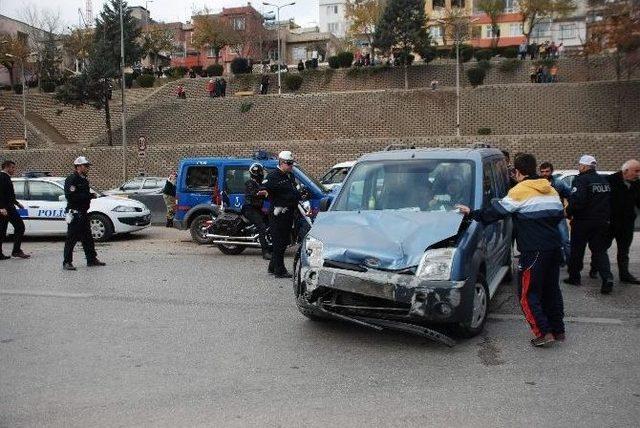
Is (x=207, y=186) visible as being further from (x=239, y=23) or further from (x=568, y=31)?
(x=568, y=31)

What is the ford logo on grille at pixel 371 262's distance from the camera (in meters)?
6.09

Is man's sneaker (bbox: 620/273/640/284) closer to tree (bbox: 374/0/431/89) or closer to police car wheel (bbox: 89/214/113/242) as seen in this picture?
police car wheel (bbox: 89/214/113/242)

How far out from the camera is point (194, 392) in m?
5.06

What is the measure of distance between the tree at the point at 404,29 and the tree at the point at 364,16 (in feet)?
19.1

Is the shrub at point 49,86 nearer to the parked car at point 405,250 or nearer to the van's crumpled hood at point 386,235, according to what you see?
the parked car at point 405,250

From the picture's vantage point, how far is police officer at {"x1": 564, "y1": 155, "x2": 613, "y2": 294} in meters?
8.71

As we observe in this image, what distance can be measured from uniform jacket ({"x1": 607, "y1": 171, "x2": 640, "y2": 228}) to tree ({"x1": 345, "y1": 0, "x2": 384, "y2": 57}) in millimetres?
49327

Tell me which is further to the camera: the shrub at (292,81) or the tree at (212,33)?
the tree at (212,33)

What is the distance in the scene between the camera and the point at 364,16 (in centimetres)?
5847

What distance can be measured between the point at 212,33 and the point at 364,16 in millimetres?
16421

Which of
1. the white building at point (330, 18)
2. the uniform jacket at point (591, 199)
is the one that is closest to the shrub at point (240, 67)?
the uniform jacket at point (591, 199)

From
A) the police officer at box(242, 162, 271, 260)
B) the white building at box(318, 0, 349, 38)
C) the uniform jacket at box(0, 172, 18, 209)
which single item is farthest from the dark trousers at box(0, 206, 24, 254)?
the white building at box(318, 0, 349, 38)

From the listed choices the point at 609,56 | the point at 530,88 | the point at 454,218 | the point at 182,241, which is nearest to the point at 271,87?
the point at 530,88

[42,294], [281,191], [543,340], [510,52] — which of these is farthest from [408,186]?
[510,52]
